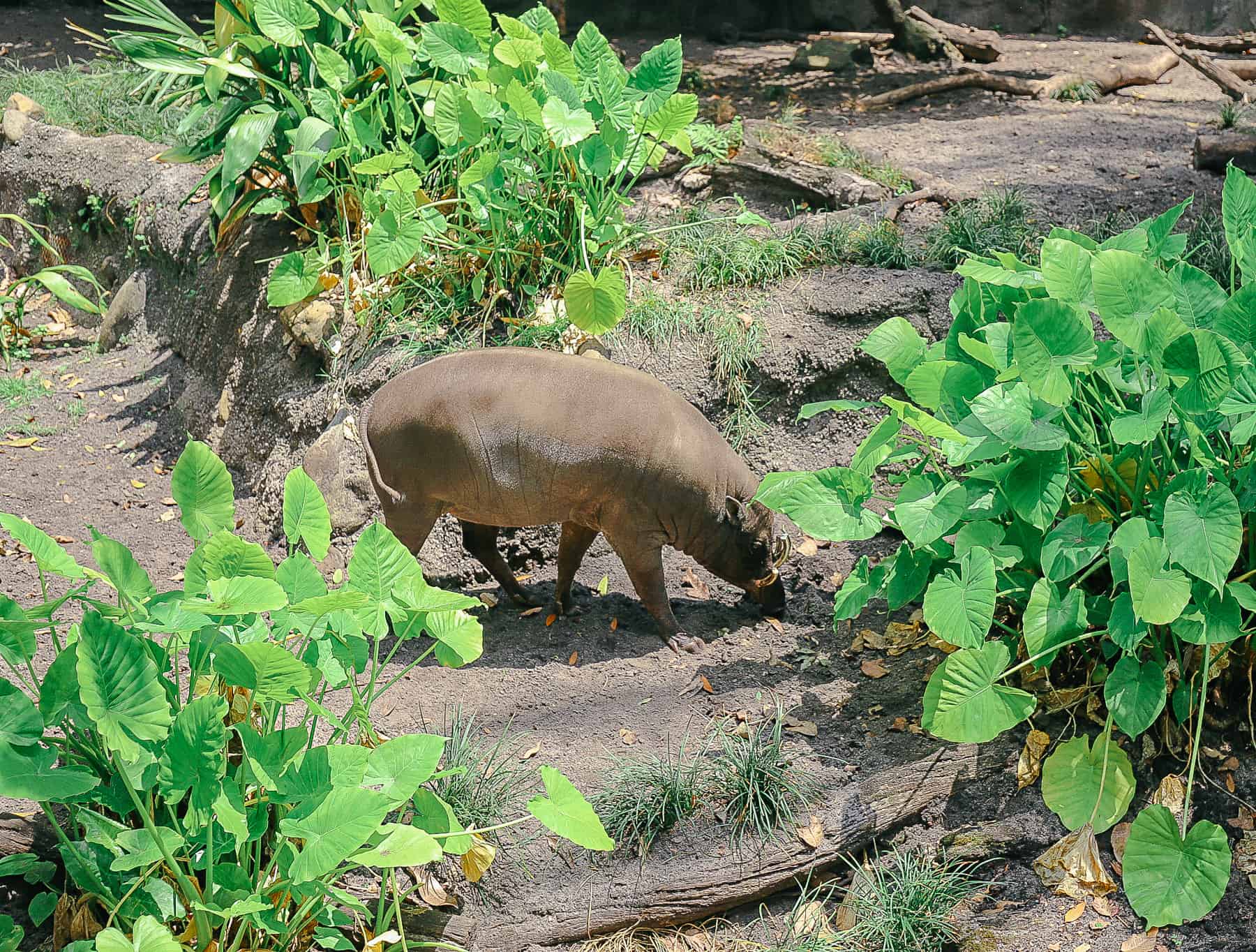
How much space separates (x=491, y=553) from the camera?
5.28 meters

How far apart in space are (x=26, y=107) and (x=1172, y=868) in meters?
9.88

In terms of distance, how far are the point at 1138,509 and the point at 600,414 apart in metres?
1.99

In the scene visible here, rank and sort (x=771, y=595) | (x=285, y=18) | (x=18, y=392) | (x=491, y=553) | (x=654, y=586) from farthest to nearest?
1. (x=18, y=392)
2. (x=285, y=18)
3. (x=491, y=553)
4. (x=771, y=595)
5. (x=654, y=586)

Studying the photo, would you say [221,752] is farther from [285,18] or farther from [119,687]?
[285,18]

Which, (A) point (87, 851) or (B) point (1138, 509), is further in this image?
(B) point (1138, 509)

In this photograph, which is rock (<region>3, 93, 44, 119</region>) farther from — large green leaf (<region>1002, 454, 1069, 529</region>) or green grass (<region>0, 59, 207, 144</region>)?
large green leaf (<region>1002, 454, 1069, 529</region>)

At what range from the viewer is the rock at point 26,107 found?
9.52 metres

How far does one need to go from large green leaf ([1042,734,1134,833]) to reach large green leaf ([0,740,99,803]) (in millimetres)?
2530

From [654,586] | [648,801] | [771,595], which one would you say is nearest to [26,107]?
[654,586]

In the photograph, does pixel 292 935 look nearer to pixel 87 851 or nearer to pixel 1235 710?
pixel 87 851

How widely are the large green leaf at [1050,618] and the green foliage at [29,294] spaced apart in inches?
256

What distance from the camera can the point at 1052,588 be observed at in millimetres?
3445

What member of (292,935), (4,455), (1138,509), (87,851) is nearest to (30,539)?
(87,851)

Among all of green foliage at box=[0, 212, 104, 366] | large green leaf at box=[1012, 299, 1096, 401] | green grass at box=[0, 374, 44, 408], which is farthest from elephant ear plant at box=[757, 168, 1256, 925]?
green foliage at box=[0, 212, 104, 366]
